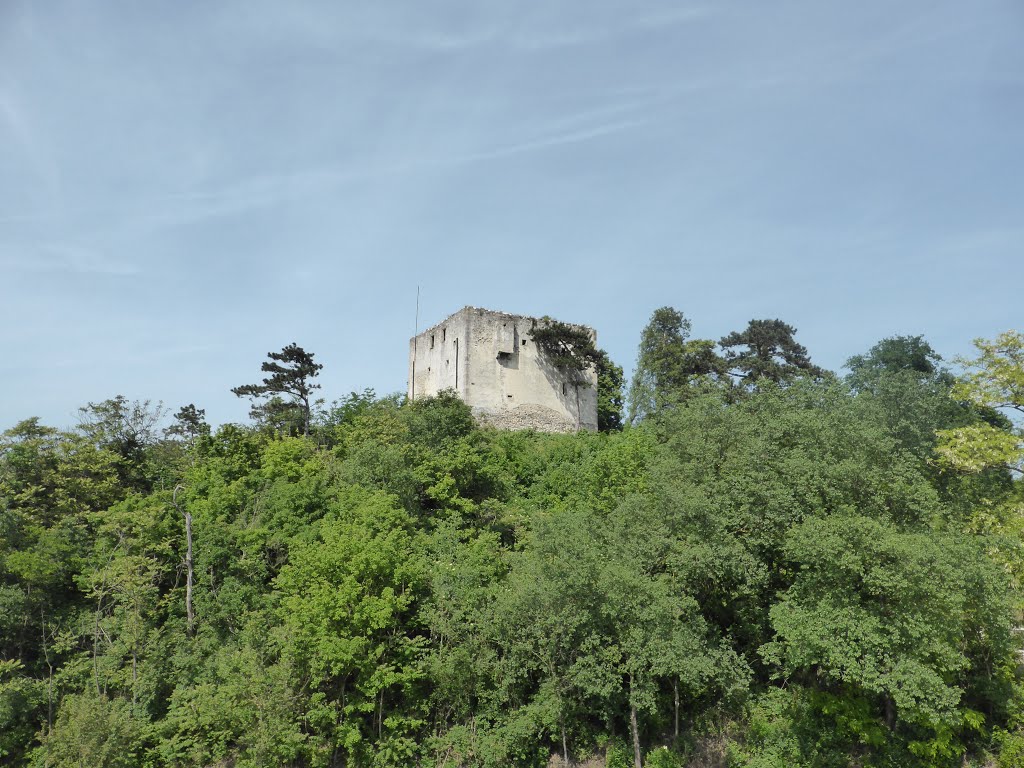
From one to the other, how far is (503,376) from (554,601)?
2438 cm

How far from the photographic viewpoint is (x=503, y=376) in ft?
134

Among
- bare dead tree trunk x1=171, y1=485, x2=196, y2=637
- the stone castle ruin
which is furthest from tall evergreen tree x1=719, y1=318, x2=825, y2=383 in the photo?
bare dead tree trunk x1=171, y1=485, x2=196, y2=637

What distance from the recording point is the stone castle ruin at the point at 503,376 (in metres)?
40.3

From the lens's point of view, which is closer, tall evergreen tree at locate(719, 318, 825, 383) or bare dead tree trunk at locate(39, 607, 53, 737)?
bare dead tree trunk at locate(39, 607, 53, 737)

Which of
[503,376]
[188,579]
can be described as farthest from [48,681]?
[503,376]

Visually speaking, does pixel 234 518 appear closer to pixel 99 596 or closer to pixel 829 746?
pixel 99 596

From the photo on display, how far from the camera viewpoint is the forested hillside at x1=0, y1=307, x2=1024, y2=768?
52.4 ft

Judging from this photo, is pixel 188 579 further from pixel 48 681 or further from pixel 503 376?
pixel 503 376

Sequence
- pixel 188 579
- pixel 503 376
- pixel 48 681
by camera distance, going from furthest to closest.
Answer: pixel 503 376
pixel 188 579
pixel 48 681

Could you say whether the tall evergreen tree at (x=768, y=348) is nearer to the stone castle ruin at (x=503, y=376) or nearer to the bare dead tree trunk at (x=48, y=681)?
the stone castle ruin at (x=503, y=376)

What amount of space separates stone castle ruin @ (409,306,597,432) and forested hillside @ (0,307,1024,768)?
11.1 metres

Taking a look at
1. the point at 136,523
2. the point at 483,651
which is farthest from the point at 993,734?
the point at 136,523

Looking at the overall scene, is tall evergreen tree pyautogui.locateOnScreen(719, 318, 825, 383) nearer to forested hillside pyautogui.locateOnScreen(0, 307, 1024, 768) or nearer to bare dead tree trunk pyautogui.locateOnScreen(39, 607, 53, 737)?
forested hillside pyautogui.locateOnScreen(0, 307, 1024, 768)

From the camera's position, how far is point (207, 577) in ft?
81.1
